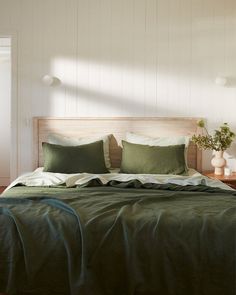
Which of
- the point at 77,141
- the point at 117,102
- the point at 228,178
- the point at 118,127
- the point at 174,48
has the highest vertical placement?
the point at 174,48

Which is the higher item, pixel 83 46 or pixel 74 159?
pixel 83 46

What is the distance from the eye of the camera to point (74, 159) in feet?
10.7

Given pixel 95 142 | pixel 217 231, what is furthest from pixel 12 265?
pixel 95 142

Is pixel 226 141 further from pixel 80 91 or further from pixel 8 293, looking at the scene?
pixel 8 293

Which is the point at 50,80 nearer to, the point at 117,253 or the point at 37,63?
the point at 37,63

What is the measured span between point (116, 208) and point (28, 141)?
2.27 m

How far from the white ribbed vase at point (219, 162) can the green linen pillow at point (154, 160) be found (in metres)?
0.42

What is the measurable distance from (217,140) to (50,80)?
1900 millimetres

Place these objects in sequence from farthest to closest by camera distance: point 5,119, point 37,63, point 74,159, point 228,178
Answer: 1. point 5,119
2. point 37,63
3. point 228,178
4. point 74,159

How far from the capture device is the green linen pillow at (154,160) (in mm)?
3305

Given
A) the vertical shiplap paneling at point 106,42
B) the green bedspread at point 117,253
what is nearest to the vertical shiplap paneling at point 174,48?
the vertical shiplap paneling at point 106,42

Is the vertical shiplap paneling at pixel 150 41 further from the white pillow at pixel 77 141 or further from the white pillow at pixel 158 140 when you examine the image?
the white pillow at pixel 77 141

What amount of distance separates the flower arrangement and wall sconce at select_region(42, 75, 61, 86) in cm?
162

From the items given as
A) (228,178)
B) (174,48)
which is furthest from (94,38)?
(228,178)
